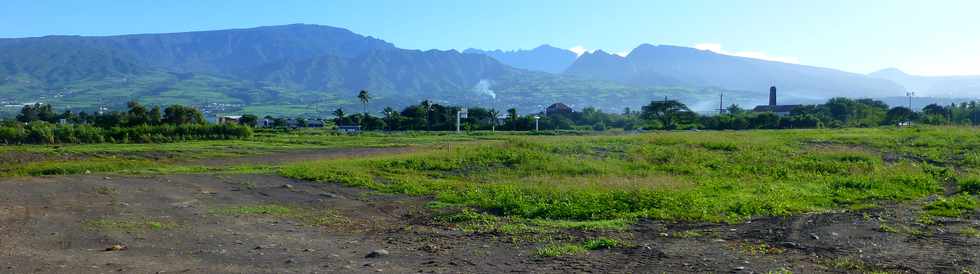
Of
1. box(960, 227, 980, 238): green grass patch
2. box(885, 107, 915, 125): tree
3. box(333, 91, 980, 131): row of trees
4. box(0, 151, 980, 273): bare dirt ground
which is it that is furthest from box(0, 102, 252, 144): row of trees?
box(885, 107, 915, 125): tree

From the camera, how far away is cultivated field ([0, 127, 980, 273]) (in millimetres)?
8242

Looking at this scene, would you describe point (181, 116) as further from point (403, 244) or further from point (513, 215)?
point (403, 244)

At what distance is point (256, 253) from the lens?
8688 mm

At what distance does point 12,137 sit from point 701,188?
1683 inches

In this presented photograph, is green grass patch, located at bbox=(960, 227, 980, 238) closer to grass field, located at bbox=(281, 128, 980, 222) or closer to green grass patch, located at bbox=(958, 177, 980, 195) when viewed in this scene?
grass field, located at bbox=(281, 128, 980, 222)

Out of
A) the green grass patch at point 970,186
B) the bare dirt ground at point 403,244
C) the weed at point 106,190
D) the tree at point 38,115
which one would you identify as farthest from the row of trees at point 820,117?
the tree at point 38,115

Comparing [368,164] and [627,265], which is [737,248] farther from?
[368,164]

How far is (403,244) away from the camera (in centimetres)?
955

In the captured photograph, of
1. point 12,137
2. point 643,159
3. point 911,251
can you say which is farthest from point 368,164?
point 12,137

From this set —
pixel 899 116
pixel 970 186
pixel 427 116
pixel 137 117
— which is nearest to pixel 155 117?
pixel 137 117

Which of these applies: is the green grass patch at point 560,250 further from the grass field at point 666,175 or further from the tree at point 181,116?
the tree at point 181,116

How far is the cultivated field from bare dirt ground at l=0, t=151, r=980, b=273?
33 millimetres

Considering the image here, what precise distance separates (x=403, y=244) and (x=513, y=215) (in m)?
3.22

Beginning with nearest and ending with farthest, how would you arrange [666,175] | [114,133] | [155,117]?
[666,175] → [114,133] → [155,117]
